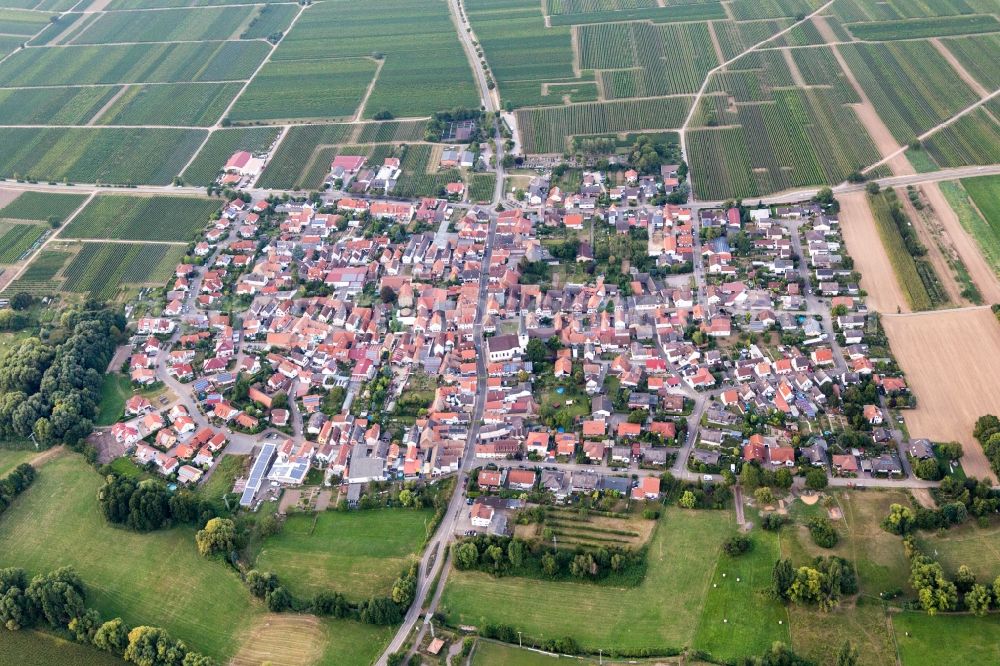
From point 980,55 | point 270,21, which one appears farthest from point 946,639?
point 270,21

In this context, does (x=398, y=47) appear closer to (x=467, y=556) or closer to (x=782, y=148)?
(x=782, y=148)

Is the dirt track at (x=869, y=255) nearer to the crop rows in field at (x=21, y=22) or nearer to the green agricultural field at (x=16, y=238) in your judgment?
the green agricultural field at (x=16, y=238)

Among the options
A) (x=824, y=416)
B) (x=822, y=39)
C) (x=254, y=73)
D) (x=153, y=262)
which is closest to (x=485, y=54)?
(x=254, y=73)

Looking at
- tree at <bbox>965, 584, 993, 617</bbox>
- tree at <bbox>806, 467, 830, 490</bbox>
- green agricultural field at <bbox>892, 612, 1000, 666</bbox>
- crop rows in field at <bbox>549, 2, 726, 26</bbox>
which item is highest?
crop rows in field at <bbox>549, 2, 726, 26</bbox>

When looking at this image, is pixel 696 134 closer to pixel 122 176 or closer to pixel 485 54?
pixel 485 54

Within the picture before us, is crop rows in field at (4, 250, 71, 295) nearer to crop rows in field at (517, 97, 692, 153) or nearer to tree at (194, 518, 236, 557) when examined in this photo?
tree at (194, 518, 236, 557)

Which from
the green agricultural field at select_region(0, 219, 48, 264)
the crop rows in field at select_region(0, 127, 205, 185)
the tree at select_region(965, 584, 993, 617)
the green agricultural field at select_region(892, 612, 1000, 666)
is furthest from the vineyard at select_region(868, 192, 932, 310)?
the green agricultural field at select_region(0, 219, 48, 264)
